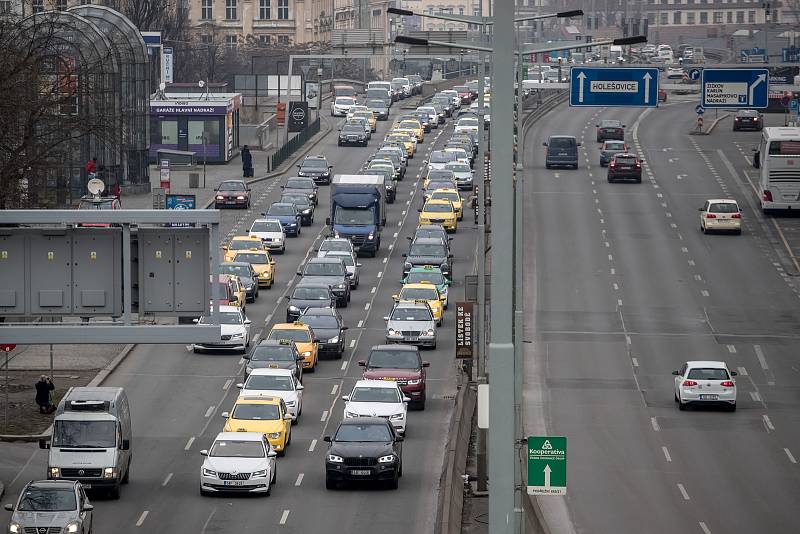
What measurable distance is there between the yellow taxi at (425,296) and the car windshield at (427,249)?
21.7ft

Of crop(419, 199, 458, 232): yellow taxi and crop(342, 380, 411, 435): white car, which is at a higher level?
crop(419, 199, 458, 232): yellow taxi

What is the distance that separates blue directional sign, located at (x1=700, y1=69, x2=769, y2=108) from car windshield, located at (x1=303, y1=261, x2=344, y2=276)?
1521cm

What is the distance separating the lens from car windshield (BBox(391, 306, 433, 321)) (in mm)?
52531

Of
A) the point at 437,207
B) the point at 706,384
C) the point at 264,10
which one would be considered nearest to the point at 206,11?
the point at 264,10

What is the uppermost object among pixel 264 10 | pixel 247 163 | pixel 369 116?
pixel 264 10

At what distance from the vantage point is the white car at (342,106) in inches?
4906

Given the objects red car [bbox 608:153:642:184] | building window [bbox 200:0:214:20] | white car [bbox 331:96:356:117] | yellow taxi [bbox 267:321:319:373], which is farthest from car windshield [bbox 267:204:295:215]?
building window [bbox 200:0:214:20]

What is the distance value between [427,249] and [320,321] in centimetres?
1292

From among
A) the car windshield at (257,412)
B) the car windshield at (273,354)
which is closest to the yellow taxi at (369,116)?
the car windshield at (273,354)

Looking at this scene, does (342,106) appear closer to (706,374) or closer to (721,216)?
(721,216)

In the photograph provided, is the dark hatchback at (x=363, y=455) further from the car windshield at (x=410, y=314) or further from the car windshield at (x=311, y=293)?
the car windshield at (x=311, y=293)

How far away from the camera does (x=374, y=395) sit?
41.2 meters

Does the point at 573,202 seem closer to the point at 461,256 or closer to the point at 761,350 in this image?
the point at 461,256

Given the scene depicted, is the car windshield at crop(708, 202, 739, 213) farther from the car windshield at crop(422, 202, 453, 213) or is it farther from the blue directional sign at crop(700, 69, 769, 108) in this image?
the blue directional sign at crop(700, 69, 769, 108)
